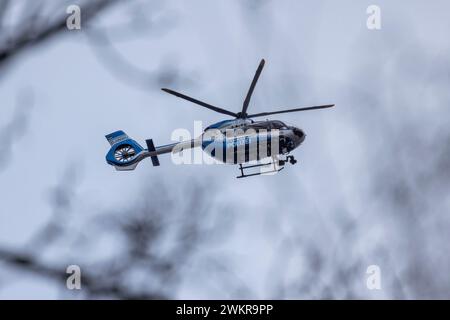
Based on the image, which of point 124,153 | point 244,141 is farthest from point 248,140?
point 124,153

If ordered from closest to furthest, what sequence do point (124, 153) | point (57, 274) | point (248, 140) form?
point (57, 274) → point (248, 140) → point (124, 153)

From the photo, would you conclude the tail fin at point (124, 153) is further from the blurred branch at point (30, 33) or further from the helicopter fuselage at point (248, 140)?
the blurred branch at point (30, 33)

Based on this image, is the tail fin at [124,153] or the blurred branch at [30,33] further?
the tail fin at [124,153]

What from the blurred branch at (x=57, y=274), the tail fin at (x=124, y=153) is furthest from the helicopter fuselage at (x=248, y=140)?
the blurred branch at (x=57, y=274)

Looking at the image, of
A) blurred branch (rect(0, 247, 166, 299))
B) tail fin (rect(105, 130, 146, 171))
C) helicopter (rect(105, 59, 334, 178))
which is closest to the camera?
blurred branch (rect(0, 247, 166, 299))

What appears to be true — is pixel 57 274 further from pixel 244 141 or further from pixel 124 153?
pixel 124 153

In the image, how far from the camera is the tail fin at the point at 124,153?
22.5m

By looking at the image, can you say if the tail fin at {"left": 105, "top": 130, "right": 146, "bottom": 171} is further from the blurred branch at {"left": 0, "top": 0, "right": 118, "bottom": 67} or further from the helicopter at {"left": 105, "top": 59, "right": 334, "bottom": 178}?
the blurred branch at {"left": 0, "top": 0, "right": 118, "bottom": 67}

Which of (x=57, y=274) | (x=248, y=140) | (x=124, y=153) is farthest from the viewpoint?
(x=124, y=153)

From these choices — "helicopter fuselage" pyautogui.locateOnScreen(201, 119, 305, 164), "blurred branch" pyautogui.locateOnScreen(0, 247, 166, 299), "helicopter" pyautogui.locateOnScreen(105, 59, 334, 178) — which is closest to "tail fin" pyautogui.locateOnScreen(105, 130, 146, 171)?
"helicopter" pyautogui.locateOnScreen(105, 59, 334, 178)

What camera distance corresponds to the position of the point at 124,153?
22734mm

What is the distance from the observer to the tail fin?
73.8 ft

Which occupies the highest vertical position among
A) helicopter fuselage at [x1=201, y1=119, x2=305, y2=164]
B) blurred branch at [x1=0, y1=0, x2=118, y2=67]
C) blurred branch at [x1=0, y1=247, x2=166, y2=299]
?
helicopter fuselage at [x1=201, y1=119, x2=305, y2=164]
